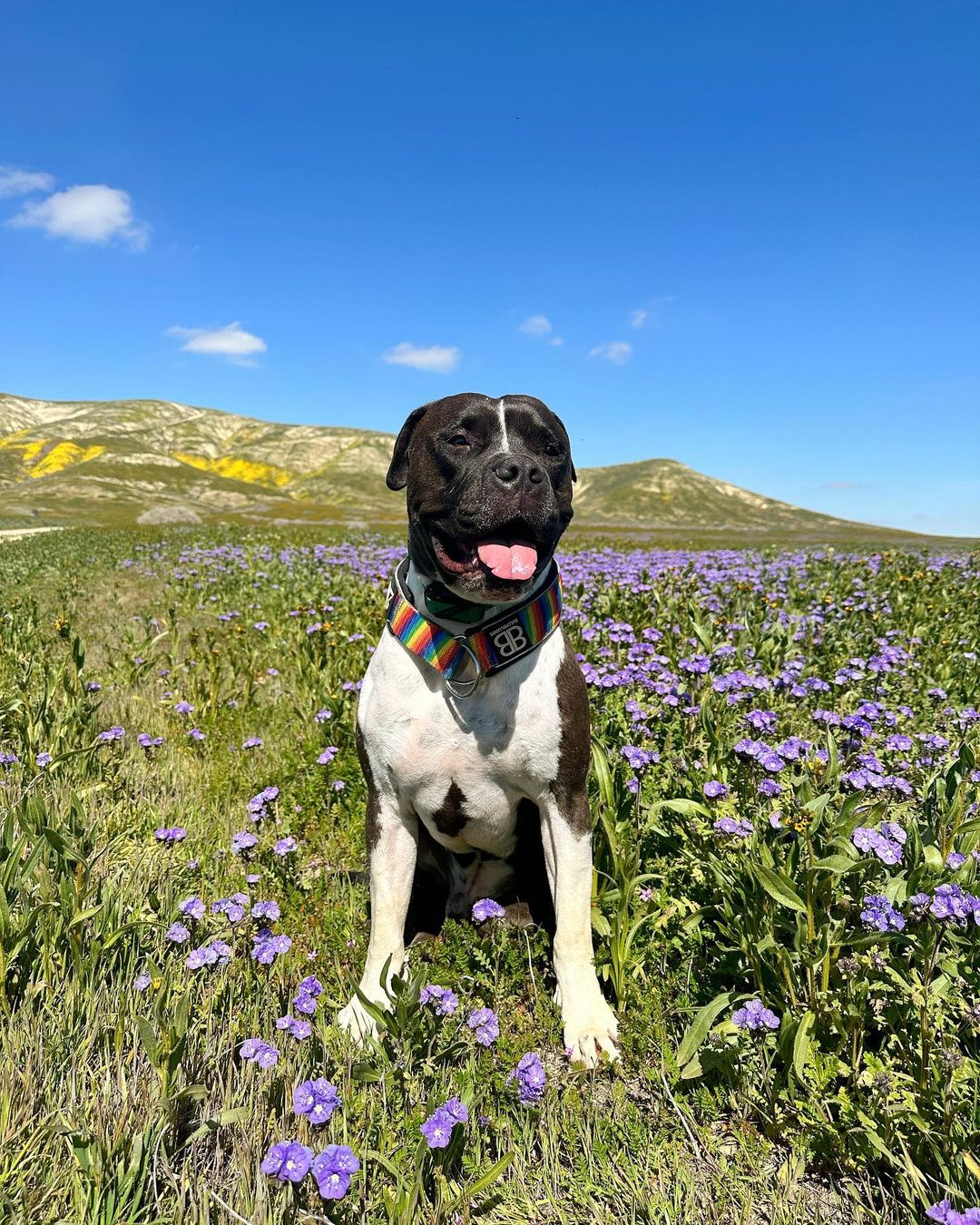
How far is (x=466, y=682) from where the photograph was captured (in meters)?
2.34

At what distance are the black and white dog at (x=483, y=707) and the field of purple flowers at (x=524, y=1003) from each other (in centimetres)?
17

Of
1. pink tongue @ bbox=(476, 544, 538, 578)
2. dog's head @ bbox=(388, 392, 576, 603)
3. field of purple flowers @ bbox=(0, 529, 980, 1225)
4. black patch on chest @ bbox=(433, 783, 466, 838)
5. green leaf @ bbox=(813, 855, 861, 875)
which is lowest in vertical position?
field of purple flowers @ bbox=(0, 529, 980, 1225)

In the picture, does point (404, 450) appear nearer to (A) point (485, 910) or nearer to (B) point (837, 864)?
(A) point (485, 910)

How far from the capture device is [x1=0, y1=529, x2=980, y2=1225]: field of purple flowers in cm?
159

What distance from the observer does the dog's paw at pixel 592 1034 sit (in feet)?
7.13

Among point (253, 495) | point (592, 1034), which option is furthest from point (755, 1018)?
point (253, 495)

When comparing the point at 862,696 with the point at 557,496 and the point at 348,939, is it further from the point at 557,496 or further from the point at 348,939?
the point at 348,939

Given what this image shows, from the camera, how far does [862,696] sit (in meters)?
4.52

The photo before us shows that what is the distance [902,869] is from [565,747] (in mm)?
1239

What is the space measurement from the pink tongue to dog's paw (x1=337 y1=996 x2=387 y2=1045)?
1565 millimetres

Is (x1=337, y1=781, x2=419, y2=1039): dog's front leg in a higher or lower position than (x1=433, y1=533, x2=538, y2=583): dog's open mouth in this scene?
lower

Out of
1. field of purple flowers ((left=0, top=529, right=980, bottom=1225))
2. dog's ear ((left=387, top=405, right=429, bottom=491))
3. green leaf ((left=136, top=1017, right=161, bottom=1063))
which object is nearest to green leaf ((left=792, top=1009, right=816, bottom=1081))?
field of purple flowers ((left=0, top=529, right=980, bottom=1225))

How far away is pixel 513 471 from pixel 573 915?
5.36 ft

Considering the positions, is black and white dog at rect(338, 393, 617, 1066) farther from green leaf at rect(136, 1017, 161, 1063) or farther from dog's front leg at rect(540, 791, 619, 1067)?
green leaf at rect(136, 1017, 161, 1063)
